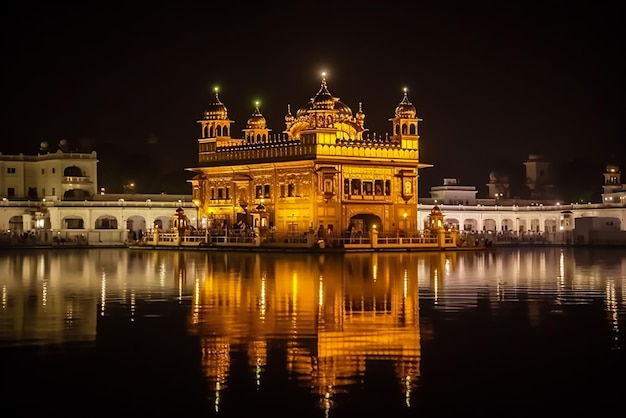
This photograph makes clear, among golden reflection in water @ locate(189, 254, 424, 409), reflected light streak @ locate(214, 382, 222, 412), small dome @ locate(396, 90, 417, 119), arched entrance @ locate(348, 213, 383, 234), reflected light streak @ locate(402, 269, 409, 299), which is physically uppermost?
small dome @ locate(396, 90, 417, 119)

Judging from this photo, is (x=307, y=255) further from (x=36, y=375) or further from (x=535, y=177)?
(x=535, y=177)

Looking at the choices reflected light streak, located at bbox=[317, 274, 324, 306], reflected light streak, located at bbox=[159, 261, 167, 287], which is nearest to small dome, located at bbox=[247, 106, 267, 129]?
reflected light streak, located at bbox=[159, 261, 167, 287]

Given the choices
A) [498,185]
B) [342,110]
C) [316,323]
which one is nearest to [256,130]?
[342,110]

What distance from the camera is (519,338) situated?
14922 millimetres

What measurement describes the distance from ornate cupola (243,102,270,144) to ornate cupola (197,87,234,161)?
10.9 feet

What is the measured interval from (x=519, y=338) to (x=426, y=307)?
14.5 feet

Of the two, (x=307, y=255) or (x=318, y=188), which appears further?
(x=318, y=188)

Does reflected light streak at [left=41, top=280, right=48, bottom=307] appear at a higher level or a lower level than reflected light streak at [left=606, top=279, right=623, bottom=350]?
higher

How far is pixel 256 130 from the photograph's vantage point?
226 ft

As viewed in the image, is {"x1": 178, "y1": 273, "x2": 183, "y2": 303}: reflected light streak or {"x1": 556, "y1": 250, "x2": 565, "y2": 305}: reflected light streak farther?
{"x1": 178, "y1": 273, "x2": 183, "y2": 303}: reflected light streak

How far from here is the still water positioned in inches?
415

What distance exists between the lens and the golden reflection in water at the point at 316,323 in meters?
12.2

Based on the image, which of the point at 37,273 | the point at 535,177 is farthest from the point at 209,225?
the point at 535,177

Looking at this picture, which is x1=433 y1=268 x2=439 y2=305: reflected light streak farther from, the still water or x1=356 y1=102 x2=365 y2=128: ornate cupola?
x1=356 y1=102 x2=365 y2=128: ornate cupola
